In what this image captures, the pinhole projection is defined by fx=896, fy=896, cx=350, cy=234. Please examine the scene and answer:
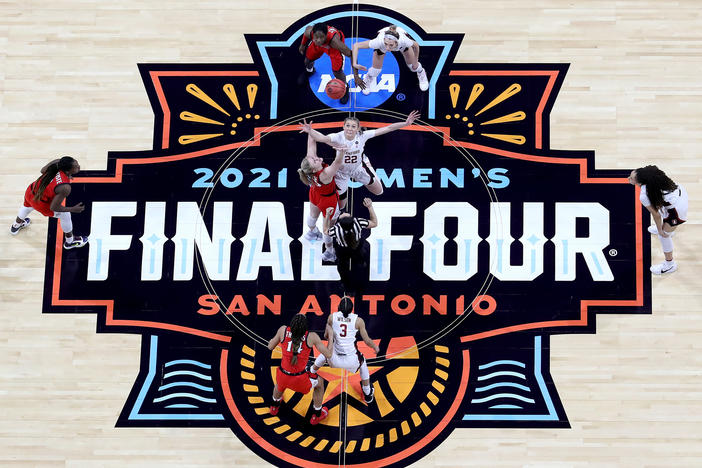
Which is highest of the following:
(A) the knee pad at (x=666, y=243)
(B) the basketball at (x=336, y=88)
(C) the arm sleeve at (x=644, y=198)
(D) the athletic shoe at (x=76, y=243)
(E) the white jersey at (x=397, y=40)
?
(E) the white jersey at (x=397, y=40)

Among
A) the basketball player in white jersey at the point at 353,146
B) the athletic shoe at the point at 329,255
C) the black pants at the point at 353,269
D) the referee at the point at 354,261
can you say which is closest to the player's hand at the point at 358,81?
the basketball player in white jersey at the point at 353,146

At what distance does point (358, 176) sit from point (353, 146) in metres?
0.49

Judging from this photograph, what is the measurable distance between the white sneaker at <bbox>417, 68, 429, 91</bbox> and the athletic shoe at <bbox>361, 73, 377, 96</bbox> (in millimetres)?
731

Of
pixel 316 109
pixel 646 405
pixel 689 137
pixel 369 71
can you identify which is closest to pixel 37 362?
pixel 316 109

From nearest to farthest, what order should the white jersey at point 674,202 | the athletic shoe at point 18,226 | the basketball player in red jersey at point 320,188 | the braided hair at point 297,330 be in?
the braided hair at point 297,330, the white jersey at point 674,202, the basketball player in red jersey at point 320,188, the athletic shoe at point 18,226

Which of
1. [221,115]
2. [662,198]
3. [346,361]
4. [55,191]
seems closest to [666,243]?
[662,198]

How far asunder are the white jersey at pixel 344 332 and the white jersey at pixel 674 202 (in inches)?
175

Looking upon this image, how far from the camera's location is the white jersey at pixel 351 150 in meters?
13.1

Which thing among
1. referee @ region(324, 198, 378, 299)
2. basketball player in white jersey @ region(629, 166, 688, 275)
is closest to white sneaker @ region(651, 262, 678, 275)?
basketball player in white jersey @ region(629, 166, 688, 275)

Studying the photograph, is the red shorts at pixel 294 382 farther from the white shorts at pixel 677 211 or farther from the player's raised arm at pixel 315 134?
the white shorts at pixel 677 211

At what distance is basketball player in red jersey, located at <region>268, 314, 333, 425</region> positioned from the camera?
12281 mm

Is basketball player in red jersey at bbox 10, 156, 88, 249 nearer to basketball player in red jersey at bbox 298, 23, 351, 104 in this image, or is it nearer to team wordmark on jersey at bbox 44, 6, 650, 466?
team wordmark on jersey at bbox 44, 6, 650, 466

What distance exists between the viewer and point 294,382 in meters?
12.7

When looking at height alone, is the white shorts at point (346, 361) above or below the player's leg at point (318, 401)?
above
